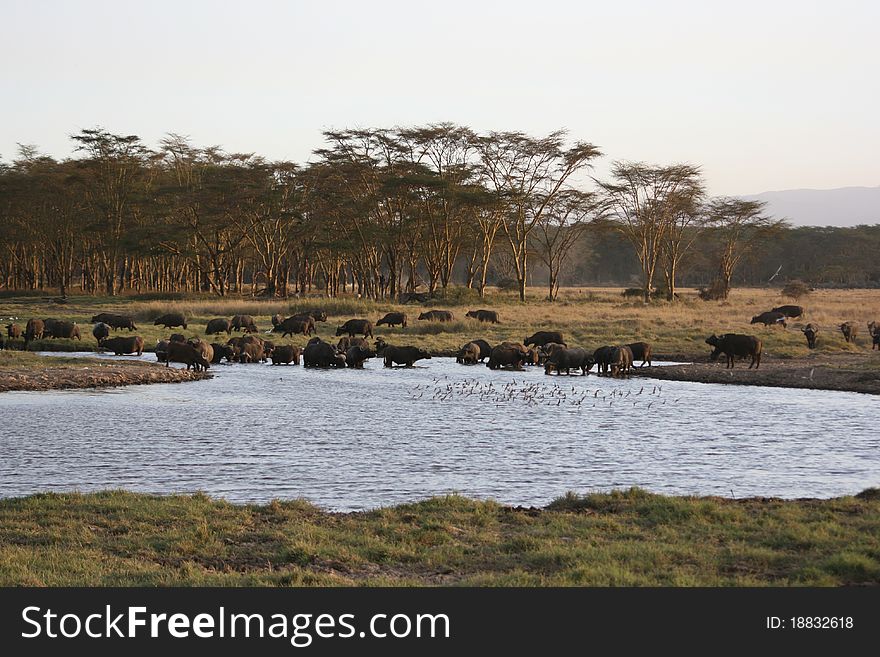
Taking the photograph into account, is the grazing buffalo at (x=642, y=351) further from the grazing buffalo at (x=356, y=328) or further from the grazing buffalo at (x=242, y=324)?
the grazing buffalo at (x=242, y=324)

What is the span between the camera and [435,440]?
17.4m

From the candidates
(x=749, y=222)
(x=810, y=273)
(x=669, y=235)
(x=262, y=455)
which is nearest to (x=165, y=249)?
(x=669, y=235)

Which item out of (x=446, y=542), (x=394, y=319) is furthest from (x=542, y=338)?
(x=446, y=542)

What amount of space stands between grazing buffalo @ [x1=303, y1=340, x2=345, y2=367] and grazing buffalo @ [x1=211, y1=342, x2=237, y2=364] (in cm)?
285

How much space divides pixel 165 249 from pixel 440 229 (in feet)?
66.7

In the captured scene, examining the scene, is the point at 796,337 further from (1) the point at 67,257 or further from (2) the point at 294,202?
(1) the point at 67,257

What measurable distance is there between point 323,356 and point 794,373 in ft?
48.1

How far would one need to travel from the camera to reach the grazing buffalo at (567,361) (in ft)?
96.8

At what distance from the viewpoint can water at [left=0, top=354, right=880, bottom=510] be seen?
43.9 feet

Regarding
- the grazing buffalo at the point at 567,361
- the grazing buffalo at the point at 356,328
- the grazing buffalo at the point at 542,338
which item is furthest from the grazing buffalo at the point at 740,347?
the grazing buffalo at the point at 356,328

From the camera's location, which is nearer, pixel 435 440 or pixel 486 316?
pixel 435 440

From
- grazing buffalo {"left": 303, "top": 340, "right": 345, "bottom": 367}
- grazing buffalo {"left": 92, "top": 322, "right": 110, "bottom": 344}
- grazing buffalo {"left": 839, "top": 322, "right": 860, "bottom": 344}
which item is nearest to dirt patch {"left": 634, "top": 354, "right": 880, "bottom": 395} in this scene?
grazing buffalo {"left": 839, "top": 322, "right": 860, "bottom": 344}

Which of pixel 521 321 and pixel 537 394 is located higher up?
pixel 521 321

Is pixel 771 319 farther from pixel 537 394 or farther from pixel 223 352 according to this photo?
pixel 223 352
